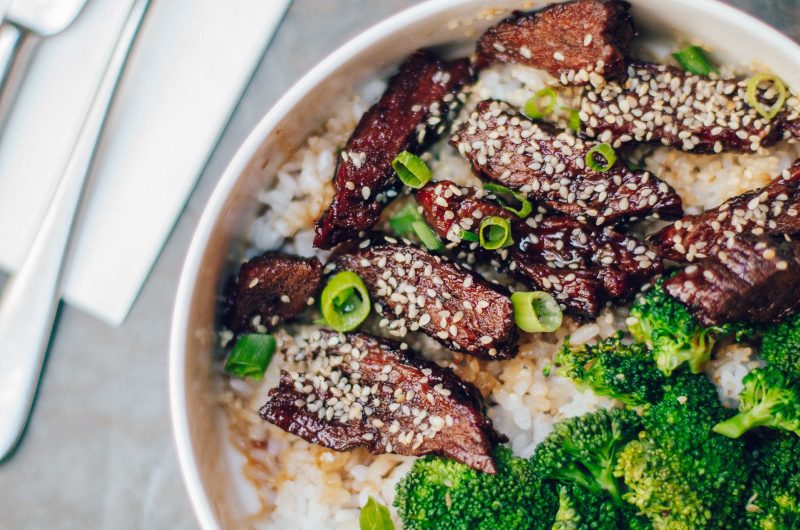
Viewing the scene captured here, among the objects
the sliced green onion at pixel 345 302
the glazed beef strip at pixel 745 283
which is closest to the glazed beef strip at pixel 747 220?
the glazed beef strip at pixel 745 283

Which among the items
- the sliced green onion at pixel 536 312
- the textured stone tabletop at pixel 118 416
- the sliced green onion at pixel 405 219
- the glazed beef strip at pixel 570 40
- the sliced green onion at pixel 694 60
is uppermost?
the sliced green onion at pixel 694 60

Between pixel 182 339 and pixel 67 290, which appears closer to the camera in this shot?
pixel 182 339

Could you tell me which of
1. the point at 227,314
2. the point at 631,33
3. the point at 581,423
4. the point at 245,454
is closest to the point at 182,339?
the point at 227,314

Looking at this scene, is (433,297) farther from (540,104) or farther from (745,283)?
(745,283)

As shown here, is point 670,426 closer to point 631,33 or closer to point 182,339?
point 631,33

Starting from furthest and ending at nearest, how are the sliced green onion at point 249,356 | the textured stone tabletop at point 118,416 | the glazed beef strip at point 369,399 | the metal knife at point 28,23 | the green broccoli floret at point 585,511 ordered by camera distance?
the textured stone tabletop at point 118,416, the metal knife at point 28,23, the sliced green onion at point 249,356, the glazed beef strip at point 369,399, the green broccoli floret at point 585,511

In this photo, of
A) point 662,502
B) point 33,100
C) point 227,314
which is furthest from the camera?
point 33,100

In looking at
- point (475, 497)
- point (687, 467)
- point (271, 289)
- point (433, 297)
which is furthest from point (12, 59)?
point (687, 467)

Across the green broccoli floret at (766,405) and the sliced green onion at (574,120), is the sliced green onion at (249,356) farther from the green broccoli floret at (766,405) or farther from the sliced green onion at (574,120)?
the green broccoli floret at (766,405)
